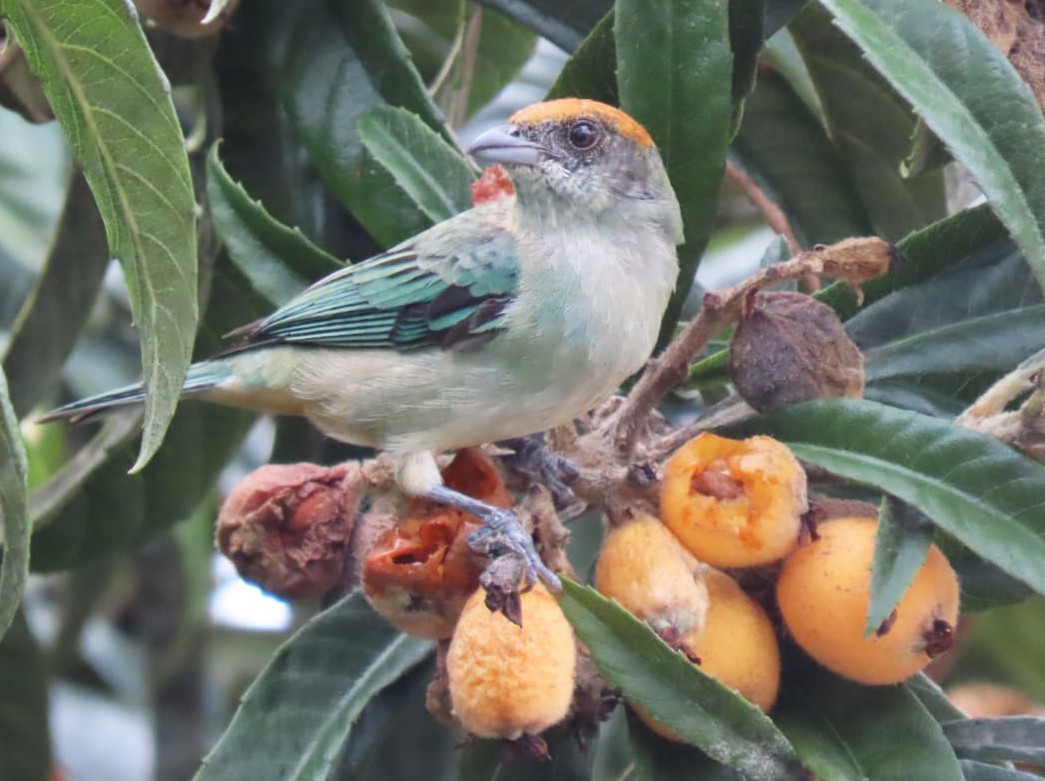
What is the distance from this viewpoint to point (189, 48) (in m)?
2.96

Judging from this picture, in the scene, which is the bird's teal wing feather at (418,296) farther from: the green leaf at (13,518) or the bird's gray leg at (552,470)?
the green leaf at (13,518)

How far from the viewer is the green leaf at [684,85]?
2.15m

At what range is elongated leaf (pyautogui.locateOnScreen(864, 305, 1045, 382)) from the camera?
2.25m

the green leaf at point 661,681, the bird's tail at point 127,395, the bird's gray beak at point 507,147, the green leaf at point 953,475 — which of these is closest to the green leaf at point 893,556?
the green leaf at point 953,475

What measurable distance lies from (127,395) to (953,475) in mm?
1653

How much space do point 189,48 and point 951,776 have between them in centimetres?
212

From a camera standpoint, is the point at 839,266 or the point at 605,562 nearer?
the point at 605,562

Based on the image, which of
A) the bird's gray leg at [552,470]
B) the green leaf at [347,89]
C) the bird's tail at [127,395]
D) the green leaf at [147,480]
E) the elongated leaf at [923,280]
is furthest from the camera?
the green leaf at [147,480]

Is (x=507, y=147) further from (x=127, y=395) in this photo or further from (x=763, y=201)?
(x=127, y=395)

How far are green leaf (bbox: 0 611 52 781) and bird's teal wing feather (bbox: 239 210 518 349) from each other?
3.97 ft

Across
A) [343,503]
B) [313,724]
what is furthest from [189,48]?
[313,724]

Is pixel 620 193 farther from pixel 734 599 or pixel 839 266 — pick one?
pixel 734 599

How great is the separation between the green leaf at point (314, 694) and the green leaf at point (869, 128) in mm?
1381

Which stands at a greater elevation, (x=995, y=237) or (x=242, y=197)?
(x=995, y=237)
